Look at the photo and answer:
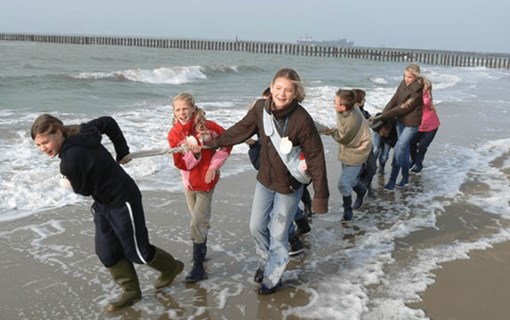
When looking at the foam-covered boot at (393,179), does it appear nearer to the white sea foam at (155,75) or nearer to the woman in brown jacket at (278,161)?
the woman in brown jacket at (278,161)

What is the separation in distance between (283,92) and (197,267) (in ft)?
5.29

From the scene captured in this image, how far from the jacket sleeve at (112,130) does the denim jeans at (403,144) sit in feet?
13.1

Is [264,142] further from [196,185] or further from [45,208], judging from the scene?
[45,208]

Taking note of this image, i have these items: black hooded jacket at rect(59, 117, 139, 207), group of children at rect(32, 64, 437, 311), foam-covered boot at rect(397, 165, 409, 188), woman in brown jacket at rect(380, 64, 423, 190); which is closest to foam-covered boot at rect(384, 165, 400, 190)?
woman in brown jacket at rect(380, 64, 423, 190)

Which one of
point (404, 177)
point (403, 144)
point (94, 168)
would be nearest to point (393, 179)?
point (404, 177)

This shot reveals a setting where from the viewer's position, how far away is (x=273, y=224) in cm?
346

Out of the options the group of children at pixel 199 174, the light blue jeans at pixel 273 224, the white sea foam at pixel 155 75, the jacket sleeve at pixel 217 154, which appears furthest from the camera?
the white sea foam at pixel 155 75

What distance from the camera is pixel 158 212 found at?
5.30 meters

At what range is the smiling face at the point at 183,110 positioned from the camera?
3.57 meters

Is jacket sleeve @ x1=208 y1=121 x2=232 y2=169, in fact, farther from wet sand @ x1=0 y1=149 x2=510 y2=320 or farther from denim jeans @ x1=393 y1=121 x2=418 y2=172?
denim jeans @ x1=393 y1=121 x2=418 y2=172

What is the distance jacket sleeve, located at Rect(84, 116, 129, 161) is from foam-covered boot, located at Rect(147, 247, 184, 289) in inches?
29.3

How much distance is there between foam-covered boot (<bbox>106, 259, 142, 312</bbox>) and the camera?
10.8 feet

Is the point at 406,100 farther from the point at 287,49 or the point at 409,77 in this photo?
the point at 287,49

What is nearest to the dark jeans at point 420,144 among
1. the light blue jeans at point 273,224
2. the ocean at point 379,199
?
the ocean at point 379,199
